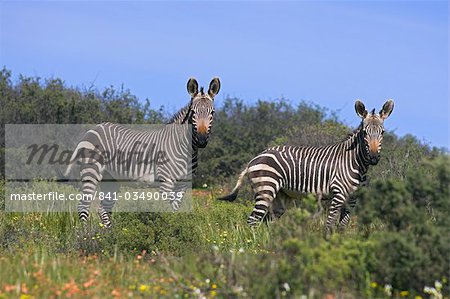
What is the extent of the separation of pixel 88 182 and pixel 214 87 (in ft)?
10.7

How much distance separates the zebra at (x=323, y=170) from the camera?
13.8 meters

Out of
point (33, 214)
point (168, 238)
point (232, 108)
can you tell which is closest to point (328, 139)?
point (33, 214)

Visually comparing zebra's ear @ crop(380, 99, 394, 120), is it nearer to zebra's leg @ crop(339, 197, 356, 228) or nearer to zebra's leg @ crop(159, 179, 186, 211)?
zebra's leg @ crop(339, 197, 356, 228)

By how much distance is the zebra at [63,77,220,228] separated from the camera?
1411 cm

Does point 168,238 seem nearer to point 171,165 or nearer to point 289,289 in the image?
point 171,165

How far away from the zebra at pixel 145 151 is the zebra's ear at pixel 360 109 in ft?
8.55

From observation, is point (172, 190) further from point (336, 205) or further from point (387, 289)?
point (387, 289)

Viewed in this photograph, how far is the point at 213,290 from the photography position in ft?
25.5

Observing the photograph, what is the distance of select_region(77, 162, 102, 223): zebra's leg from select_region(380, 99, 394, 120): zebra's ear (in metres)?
5.66

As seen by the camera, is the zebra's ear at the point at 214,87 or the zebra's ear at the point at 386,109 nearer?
the zebra's ear at the point at 386,109

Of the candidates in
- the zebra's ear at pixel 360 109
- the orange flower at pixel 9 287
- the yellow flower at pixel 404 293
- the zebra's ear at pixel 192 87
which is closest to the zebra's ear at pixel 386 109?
the zebra's ear at pixel 360 109

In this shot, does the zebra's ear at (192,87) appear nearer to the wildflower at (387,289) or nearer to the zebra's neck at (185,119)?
the zebra's neck at (185,119)

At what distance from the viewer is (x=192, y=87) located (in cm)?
1423

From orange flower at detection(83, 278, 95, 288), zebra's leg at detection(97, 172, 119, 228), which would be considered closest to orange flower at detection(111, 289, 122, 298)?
orange flower at detection(83, 278, 95, 288)
